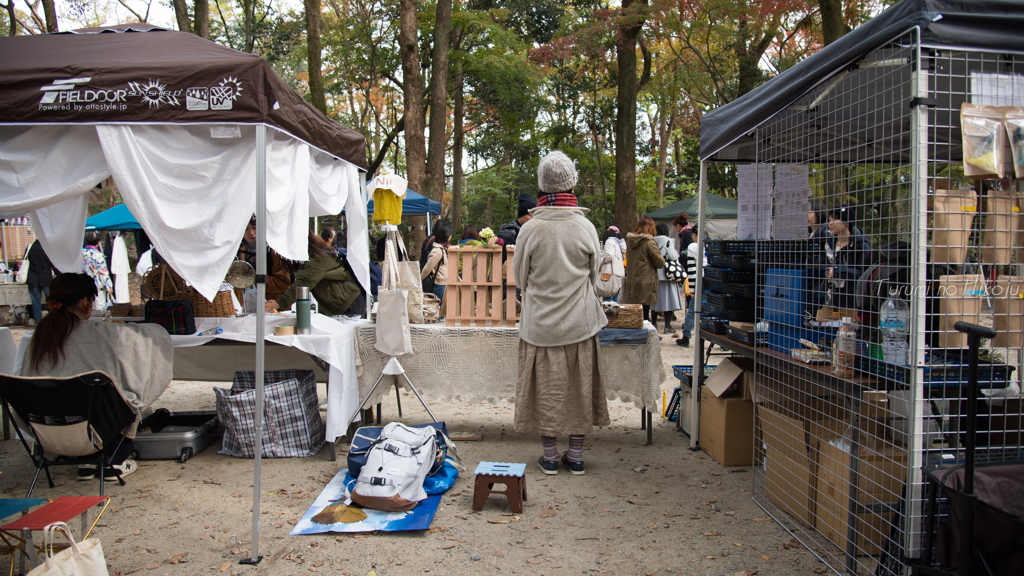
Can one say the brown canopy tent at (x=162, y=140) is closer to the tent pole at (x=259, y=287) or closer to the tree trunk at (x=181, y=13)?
the tent pole at (x=259, y=287)

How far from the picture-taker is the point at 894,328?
266 centimetres

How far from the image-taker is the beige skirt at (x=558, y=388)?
4141 millimetres

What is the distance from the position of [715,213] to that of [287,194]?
41.7ft

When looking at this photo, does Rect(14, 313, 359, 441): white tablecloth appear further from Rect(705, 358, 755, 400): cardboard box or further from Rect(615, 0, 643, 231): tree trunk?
Rect(615, 0, 643, 231): tree trunk

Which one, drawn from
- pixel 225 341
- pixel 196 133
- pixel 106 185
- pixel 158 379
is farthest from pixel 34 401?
pixel 106 185

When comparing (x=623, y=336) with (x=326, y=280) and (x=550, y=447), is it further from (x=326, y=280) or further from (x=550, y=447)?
(x=326, y=280)

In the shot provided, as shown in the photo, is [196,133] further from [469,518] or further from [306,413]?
[469,518]

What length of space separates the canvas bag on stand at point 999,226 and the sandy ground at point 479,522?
65.1 inches

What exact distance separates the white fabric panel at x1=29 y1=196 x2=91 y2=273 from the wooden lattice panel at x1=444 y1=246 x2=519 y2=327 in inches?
104

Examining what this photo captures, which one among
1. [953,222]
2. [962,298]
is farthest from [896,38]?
[962,298]

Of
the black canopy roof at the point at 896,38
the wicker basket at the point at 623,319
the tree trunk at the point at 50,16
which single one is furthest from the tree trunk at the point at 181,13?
the black canopy roof at the point at 896,38

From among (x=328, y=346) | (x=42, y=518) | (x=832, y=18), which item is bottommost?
(x=42, y=518)

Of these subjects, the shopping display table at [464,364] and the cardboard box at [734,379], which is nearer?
the cardboard box at [734,379]

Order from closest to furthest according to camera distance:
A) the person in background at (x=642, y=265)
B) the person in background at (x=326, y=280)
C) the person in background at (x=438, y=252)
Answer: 1. the person in background at (x=326, y=280)
2. the person in background at (x=438, y=252)
3. the person in background at (x=642, y=265)
